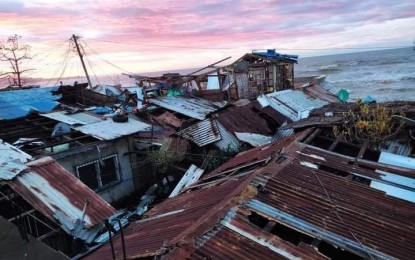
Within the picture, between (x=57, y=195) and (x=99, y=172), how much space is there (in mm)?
5657

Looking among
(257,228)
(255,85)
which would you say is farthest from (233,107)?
(257,228)

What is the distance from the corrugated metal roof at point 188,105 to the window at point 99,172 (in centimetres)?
659

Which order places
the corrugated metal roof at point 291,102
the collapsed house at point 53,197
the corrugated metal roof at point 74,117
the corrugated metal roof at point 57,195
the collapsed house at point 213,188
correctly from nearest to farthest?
1. the collapsed house at point 213,188
2. the collapsed house at point 53,197
3. the corrugated metal roof at point 57,195
4. the corrugated metal roof at point 74,117
5. the corrugated metal roof at point 291,102

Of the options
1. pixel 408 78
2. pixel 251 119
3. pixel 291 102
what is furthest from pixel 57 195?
pixel 408 78

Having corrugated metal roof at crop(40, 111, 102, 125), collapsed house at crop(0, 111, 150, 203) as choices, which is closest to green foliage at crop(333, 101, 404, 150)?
collapsed house at crop(0, 111, 150, 203)

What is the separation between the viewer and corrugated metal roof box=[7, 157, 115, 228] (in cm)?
714

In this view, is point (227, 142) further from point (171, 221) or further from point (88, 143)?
point (171, 221)

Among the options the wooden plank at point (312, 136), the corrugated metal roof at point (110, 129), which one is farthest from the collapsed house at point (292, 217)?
the corrugated metal roof at point (110, 129)

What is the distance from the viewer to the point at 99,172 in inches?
519

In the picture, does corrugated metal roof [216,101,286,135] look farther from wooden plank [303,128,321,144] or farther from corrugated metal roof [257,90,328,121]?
wooden plank [303,128,321,144]

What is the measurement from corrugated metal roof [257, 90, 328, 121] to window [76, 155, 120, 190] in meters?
11.0

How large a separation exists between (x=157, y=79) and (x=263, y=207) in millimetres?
23507

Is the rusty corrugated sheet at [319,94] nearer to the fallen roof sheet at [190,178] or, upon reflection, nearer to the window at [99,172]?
the fallen roof sheet at [190,178]

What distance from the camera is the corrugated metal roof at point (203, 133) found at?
1656 cm
